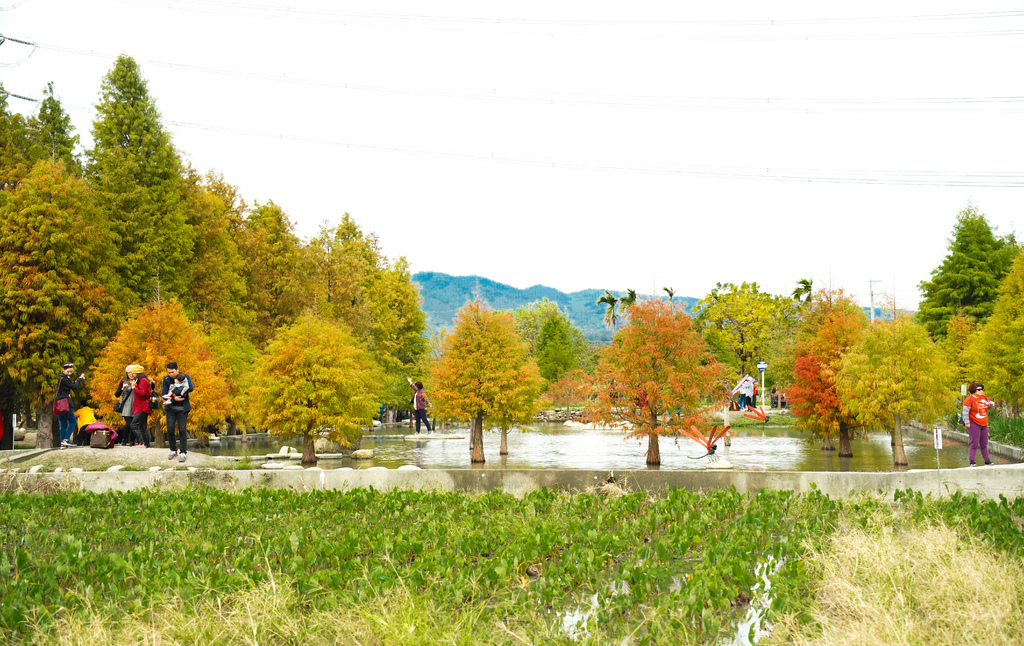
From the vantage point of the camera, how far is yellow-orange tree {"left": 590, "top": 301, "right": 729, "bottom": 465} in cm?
2353

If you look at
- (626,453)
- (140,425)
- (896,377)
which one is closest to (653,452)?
(626,453)

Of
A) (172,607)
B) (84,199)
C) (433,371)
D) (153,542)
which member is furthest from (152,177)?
(172,607)

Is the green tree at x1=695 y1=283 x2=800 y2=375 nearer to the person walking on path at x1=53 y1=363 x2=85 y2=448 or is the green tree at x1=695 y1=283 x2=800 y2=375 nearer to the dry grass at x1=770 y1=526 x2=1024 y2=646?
the person walking on path at x1=53 y1=363 x2=85 y2=448

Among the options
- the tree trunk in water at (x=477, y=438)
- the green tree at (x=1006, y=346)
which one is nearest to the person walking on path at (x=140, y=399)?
the tree trunk in water at (x=477, y=438)

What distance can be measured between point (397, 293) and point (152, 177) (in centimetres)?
2073

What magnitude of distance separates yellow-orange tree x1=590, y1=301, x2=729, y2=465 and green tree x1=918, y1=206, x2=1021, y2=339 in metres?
32.7

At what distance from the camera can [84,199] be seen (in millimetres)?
28422

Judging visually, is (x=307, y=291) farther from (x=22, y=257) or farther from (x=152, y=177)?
(x=22, y=257)

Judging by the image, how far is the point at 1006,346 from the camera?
98.2ft

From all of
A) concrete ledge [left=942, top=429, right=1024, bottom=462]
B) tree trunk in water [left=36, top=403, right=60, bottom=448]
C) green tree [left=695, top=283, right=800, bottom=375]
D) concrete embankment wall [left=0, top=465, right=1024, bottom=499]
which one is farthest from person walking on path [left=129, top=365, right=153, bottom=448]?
green tree [left=695, top=283, right=800, bottom=375]

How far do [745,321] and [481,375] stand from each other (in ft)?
185

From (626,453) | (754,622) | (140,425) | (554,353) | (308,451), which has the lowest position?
(626,453)

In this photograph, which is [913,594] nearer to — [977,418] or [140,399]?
[977,418]

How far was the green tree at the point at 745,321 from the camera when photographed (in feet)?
246
